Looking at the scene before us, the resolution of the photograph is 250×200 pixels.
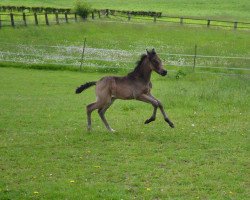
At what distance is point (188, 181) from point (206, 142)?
290 centimetres

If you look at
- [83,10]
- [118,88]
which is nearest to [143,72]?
[118,88]

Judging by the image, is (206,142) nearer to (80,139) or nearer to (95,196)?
(80,139)

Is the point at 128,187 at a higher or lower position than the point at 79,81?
higher

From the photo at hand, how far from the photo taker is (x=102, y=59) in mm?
29016

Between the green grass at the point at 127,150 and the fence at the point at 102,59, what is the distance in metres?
9.69

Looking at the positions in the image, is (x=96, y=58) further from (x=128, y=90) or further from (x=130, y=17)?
(x=130, y=17)

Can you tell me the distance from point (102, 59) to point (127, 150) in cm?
1921

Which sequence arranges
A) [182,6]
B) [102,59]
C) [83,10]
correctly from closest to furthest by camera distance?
[102,59] → [83,10] → [182,6]

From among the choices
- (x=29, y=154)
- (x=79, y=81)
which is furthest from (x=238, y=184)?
(x=79, y=81)

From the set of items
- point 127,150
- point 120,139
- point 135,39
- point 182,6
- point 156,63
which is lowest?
point 182,6

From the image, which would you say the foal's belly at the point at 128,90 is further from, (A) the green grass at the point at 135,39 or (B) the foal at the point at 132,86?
(A) the green grass at the point at 135,39

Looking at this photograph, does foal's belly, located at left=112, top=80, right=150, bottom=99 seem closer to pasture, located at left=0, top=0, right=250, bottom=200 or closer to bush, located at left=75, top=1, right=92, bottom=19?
pasture, located at left=0, top=0, right=250, bottom=200

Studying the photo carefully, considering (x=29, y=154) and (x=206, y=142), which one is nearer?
(x=29, y=154)

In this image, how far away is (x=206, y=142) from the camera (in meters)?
11.0
